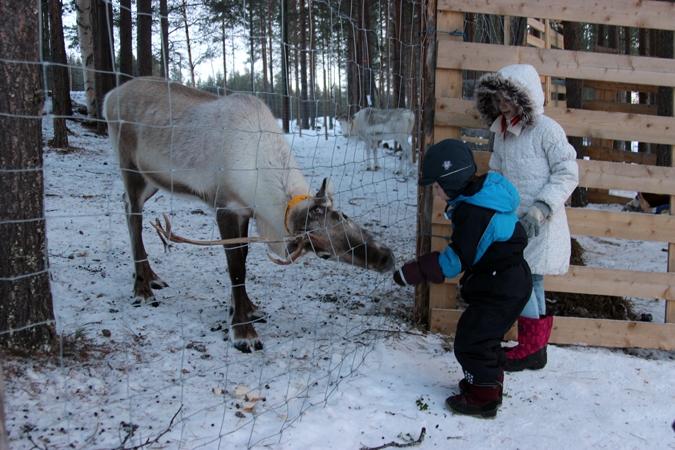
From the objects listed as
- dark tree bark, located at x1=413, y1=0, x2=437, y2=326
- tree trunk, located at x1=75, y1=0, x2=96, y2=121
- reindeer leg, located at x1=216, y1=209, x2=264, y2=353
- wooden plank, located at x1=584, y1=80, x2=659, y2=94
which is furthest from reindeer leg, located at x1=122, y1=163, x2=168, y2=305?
tree trunk, located at x1=75, y1=0, x2=96, y2=121

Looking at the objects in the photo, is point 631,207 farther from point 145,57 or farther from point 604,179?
point 145,57

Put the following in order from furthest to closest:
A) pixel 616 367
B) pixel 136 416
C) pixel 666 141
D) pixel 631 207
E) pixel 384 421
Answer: pixel 631 207 → pixel 666 141 → pixel 616 367 → pixel 384 421 → pixel 136 416

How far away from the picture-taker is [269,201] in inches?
134

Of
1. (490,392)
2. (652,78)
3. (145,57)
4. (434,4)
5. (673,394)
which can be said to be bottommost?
(673,394)

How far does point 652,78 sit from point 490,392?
2357 mm

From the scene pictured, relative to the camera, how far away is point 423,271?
243 centimetres

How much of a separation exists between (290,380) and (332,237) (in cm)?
96

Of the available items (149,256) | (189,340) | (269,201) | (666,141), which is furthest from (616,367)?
(149,256)

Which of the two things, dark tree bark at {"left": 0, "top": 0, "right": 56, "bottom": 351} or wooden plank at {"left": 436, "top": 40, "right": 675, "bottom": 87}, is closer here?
dark tree bark at {"left": 0, "top": 0, "right": 56, "bottom": 351}

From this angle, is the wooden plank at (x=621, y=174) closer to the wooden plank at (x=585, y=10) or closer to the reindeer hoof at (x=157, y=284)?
the wooden plank at (x=585, y=10)

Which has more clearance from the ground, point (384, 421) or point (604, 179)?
point (604, 179)

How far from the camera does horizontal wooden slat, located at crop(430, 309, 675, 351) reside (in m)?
3.45

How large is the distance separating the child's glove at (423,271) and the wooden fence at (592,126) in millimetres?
993

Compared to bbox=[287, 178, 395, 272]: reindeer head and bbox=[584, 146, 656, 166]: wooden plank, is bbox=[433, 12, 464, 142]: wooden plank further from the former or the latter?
bbox=[584, 146, 656, 166]: wooden plank
